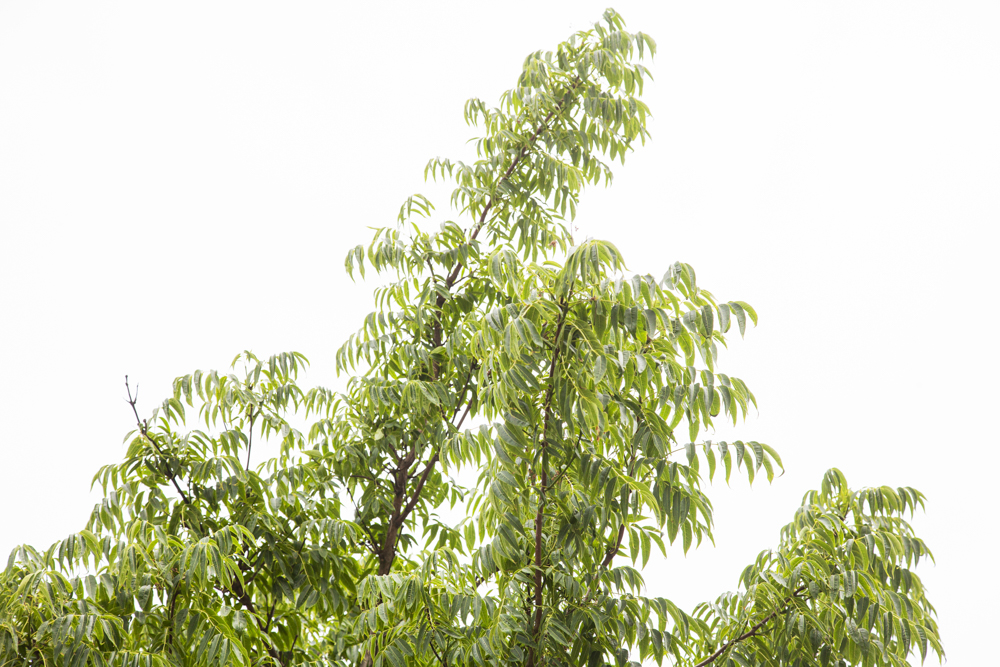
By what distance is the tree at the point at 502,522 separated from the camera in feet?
5.48

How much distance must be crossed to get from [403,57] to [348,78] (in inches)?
15.7

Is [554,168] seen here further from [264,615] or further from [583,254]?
[264,615]

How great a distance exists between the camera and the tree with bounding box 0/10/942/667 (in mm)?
1670

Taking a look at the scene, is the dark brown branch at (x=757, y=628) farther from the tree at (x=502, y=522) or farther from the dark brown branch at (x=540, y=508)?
the dark brown branch at (x=540, y=508)

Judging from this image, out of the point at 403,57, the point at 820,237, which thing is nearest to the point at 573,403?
the point at 820,237

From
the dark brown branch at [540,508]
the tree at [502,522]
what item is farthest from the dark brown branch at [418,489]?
the dark brown branch at [540,508]

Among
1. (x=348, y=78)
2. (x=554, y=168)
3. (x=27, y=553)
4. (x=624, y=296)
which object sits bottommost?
(x=27, y=553)

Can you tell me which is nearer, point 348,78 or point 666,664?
point 666,664

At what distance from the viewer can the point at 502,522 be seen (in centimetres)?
177

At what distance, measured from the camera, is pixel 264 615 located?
7.86ft

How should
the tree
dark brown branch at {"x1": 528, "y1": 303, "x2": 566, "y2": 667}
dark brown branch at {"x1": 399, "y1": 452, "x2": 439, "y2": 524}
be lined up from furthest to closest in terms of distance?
dark brown branch at {"x1": 399, "y1": 452, "x2": 439, "y2": 524}, dark brown branch at {"x1": 528, "y1": 303, "x2": 566, "y2": 667}, the tree

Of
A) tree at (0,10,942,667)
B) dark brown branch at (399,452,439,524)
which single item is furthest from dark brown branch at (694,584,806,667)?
dark brown branch at (399,452,439,524)

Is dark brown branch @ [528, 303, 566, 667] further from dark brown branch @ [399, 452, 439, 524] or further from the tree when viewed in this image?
dark brown branch @ [399, 452, 439, 524]

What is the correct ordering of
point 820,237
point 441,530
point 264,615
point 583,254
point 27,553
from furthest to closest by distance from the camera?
point 820,237 → point 441,530 → point 264,615 → point 27,553 → point 583,254
